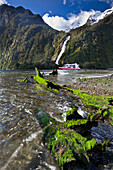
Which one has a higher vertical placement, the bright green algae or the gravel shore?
the gravel shore

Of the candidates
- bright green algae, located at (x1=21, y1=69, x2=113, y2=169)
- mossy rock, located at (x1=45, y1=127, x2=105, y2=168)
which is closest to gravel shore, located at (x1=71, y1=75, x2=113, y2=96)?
bright green algae, located at (x1=21, y1=69, x2=113, y2=169)

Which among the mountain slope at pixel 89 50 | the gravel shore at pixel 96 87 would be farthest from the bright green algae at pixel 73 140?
the mountain slope at pixel 89 50

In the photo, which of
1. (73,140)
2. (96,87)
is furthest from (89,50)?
(73,140)

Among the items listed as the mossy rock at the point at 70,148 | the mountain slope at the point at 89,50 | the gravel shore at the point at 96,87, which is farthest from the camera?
the mountain slope at the point at 89,50

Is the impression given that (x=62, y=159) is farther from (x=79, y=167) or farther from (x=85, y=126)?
(x=85, y=126)

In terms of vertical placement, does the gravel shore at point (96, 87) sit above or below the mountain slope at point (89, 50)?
below

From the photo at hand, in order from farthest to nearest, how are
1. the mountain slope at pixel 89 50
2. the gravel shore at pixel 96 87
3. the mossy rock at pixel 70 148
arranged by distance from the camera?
the mountain slope at pixel 89 50 < the gravel shore at pixel 96 87 < the mossy rock at pixel 70 148

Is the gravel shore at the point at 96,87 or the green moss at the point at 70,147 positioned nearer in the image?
the green moss at the point at 70,147

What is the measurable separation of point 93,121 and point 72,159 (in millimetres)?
3202

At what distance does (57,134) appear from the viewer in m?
4.37

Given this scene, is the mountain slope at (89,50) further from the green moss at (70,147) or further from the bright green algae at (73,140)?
the green moss at (70,147)

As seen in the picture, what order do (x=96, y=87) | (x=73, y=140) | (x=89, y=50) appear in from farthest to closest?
(x=89, y=50)
(x=96, y=87)
(x=73, y=140)

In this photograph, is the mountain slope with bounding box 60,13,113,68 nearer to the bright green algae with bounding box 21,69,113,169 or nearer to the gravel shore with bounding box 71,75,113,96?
the gravel shore with bounding box 71,75,113,96

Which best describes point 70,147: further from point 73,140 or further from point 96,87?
point 96,87
